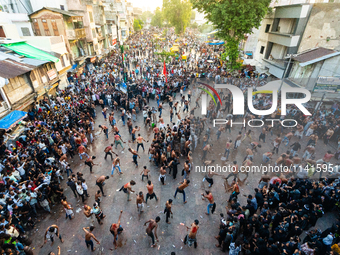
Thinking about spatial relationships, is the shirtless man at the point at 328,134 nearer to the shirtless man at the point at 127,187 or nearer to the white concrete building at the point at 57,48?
the shirtless man at the point at 127,187

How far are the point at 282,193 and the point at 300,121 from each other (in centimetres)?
736

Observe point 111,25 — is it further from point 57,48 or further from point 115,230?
point 115,230

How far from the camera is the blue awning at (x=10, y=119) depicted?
9780mm

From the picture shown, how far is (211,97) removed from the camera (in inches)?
552

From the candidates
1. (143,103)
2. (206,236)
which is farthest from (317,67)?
(206,236)

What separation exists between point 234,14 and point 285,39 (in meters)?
5.85

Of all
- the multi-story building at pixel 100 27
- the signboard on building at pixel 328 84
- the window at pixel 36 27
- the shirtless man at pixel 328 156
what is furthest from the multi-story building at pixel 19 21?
the signboard on building at pixel 328 84

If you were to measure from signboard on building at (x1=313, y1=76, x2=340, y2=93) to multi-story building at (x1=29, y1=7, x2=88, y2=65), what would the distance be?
79.9 ft

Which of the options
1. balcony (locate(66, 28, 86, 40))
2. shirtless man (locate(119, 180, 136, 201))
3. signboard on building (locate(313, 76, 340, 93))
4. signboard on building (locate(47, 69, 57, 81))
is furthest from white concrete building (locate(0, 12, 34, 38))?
signboard on building (locate(313, 76, 340, 93))

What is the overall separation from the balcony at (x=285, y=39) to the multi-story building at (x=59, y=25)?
23193 mm

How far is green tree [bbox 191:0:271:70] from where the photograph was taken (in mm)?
18109

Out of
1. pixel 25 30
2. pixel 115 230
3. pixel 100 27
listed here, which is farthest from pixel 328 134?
pixel 100 27

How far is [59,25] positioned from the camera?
19.6 metres

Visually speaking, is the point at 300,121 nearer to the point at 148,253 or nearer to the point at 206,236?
the point at 206,236
